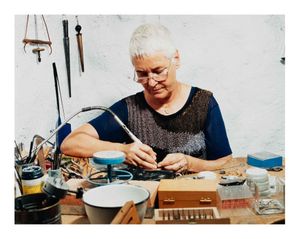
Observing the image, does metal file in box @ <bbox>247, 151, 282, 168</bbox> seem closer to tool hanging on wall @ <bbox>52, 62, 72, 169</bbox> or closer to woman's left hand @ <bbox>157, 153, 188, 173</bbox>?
woman's left hand @ <bbox>157, 153, 188, 173</bbox>

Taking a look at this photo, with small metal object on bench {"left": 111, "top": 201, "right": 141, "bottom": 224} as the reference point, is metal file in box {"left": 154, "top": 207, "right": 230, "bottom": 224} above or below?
below

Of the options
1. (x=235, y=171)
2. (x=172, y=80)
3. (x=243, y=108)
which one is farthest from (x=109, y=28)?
(x=235, y=171)

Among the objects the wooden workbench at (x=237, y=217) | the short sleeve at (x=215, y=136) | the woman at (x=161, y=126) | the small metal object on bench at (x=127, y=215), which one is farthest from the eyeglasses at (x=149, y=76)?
the small metal object on bench at (x=127, y=215)

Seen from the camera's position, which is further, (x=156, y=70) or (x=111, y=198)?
(x=156, y=70)

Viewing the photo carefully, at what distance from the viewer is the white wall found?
163 cm

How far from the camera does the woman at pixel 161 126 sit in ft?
5.47

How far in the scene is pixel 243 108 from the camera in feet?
5.54

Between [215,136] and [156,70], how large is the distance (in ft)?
1.22

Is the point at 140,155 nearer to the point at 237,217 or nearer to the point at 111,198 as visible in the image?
the point at 111,198

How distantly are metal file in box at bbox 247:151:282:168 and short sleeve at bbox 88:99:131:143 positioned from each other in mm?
523

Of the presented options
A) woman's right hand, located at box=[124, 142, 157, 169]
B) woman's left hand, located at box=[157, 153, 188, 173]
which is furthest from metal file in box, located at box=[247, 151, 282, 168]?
woman's right hand, located at box=[124, 142, 157, 169]

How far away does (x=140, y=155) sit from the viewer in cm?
167

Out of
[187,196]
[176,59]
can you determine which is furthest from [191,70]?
[187,196]

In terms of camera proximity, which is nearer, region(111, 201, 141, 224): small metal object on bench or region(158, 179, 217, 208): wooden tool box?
region(111, 201, 141, 224): small metal object on bench
